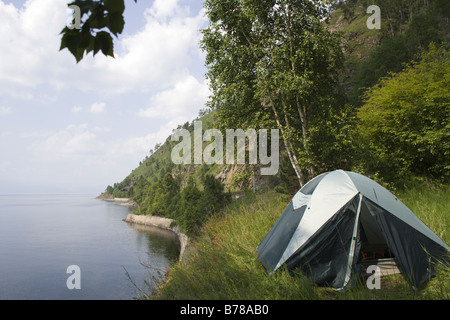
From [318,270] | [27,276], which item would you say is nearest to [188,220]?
[27,276]

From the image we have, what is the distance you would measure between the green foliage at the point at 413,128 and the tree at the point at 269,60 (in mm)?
2746

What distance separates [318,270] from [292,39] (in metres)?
11.2

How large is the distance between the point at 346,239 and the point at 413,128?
29.3 ft

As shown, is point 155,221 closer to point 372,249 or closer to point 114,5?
point 372,249

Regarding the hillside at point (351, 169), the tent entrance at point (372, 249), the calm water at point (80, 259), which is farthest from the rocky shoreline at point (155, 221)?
the tent entrance at point (372, 249)

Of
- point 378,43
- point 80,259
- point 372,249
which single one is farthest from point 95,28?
point 378,43

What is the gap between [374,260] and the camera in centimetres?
559

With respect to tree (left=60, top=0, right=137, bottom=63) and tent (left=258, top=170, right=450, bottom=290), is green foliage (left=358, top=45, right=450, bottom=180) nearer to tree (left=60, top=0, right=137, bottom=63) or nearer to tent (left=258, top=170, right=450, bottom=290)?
tent (left=258, top=170, right=450, bottom=290)

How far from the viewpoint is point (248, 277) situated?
441 cm

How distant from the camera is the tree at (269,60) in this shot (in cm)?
1194

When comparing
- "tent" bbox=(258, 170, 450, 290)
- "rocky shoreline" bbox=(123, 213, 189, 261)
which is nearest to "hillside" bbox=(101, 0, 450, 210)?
"tent" bbox=(258, 170, 450, 290)
